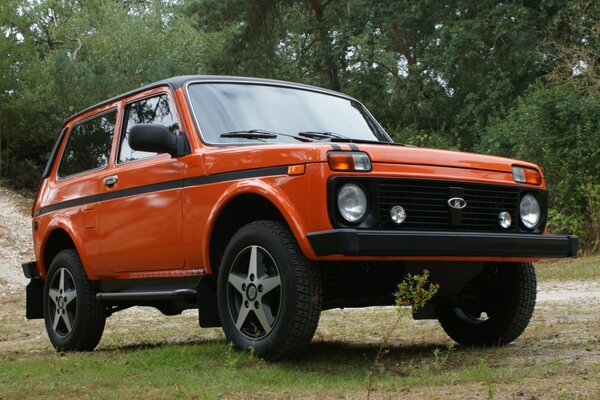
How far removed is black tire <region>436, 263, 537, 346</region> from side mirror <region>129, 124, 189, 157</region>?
7.58ft

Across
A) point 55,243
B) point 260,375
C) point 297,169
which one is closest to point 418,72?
point 55,243

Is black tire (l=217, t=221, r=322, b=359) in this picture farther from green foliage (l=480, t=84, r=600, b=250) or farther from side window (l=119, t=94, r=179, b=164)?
green foliage (l=480, t=84, r=600, b=250)

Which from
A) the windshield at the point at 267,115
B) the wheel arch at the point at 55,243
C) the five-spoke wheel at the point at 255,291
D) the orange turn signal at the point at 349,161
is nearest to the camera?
the orange turn signal at the point at 349,161

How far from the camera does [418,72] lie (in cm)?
3450

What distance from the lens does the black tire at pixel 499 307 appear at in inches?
260

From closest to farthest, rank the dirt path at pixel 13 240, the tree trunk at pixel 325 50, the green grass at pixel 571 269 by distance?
the green grass at pixel 571 269, the dirt path at pixel 13 240, the tree trunk at pixel 325 50

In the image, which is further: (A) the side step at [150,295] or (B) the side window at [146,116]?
(B) the side window at [146,116]

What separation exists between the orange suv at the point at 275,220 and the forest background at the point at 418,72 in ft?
52.4

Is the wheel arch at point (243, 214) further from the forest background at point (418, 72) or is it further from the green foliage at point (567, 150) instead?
the forest background at point (418, 72)

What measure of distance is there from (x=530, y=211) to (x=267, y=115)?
195cm

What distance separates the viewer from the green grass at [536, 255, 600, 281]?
16.0 m

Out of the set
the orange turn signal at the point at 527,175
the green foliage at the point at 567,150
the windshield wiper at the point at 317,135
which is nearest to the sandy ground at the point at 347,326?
the orange turn signal at the point at 527,175

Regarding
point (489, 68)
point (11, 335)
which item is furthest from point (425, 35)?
point (11, 335)

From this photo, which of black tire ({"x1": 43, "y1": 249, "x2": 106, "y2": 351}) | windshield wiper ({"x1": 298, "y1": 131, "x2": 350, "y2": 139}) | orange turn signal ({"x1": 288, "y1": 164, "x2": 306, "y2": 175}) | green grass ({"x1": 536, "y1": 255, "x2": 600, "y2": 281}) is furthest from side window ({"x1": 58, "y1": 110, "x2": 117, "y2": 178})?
green grass ({"x1": 536, "y1": 255, "x2": 600, "y2": 281})
